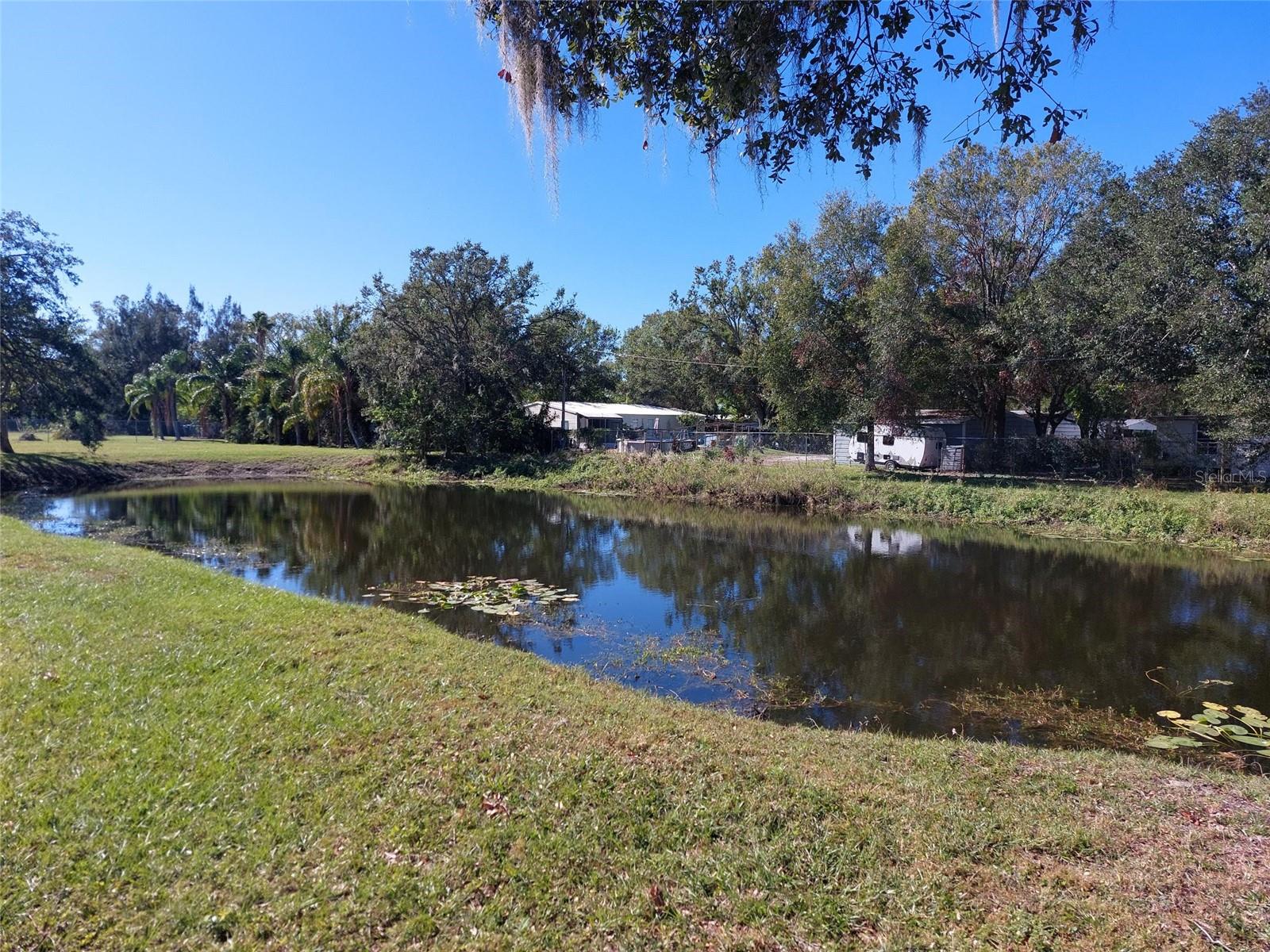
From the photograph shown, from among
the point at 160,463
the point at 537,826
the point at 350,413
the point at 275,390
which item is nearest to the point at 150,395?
the point at 275,390

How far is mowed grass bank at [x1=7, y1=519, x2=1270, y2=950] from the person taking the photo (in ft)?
10.4

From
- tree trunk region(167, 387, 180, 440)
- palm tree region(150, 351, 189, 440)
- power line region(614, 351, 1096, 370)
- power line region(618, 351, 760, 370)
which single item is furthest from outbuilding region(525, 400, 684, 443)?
tree trunk region(167, 387, 180, 440)

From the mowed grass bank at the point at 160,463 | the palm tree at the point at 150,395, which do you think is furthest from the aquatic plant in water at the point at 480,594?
the palm tree at the point at 150,395

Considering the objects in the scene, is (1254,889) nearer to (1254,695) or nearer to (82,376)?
(1254,695)

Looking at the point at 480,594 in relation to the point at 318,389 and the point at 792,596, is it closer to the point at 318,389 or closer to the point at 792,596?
the point at 792,596

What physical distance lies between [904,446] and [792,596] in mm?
18062

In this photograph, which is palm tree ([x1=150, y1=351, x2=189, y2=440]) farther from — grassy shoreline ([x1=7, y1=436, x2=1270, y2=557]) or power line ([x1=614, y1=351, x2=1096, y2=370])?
power line ([x1=614, y1=351, x2=1096, y2=370])

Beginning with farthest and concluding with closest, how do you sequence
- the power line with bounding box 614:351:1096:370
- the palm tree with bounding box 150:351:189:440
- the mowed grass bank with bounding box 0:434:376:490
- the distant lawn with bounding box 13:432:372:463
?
the palm tree with bounding box 150:351:189:440, the distant lawn with bounding box 13:432:372:463, the mowed grass bank with bounding box 0:434:376:490, the power line with bounding box 614:351:1096:370

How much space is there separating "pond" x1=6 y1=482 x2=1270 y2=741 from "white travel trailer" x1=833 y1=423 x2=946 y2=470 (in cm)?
732

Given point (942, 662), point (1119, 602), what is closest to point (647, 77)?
point (942, 662)

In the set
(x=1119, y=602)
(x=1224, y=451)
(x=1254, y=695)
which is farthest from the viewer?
(x=1224, y=451)

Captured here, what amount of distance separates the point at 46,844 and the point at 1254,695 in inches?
456

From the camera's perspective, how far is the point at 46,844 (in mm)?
3414

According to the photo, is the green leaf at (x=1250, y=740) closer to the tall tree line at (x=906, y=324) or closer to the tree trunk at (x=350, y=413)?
the tall tree line at (x=906, y=324)
